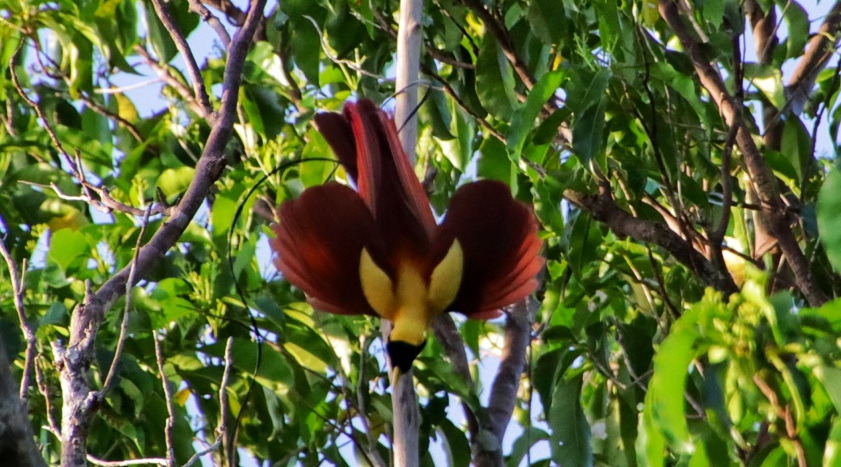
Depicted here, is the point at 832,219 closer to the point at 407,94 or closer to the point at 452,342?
the point at 407,94

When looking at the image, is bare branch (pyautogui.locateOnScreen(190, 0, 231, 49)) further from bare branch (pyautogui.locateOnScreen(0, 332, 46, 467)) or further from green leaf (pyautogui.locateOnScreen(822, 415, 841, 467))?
green leaf (pyautogui.locateOnScreen(822, 415, 841, 467))

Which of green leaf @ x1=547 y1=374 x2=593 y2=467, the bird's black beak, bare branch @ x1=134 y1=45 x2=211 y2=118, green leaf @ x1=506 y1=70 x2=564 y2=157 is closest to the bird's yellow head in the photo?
the bird's black beak

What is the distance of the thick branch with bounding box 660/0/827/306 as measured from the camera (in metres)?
2.27

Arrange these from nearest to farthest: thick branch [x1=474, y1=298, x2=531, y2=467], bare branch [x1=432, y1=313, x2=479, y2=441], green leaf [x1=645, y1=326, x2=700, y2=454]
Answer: green leaf [x1=645, y1=326, x2=700, y2=454], thick branch [x1=474, y1=298, x2=531, y2=467], bare branch [x1=432, y1=313, x2=479, y2=441]

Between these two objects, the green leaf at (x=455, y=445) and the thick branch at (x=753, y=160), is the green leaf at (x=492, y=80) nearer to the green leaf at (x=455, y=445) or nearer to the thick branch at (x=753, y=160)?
the thick branch at (x=753, y=160)

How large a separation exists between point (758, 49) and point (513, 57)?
0.67 m

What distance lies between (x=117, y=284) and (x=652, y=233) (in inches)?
40.3

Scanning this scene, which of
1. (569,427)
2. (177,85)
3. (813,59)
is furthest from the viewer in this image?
(177,85)

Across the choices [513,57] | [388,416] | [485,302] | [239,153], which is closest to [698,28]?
[513,57]

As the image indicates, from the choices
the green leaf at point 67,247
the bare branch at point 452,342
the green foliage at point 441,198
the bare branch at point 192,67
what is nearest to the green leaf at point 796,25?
the green foliage at point 441,198

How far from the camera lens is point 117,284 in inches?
64.7

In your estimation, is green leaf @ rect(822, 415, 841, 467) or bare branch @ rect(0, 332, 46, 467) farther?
green leaf @ rect(822, 415, 841, 467)

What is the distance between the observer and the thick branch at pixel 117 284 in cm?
141

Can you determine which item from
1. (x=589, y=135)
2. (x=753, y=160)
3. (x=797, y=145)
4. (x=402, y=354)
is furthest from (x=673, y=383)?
(x=797, y=145)
